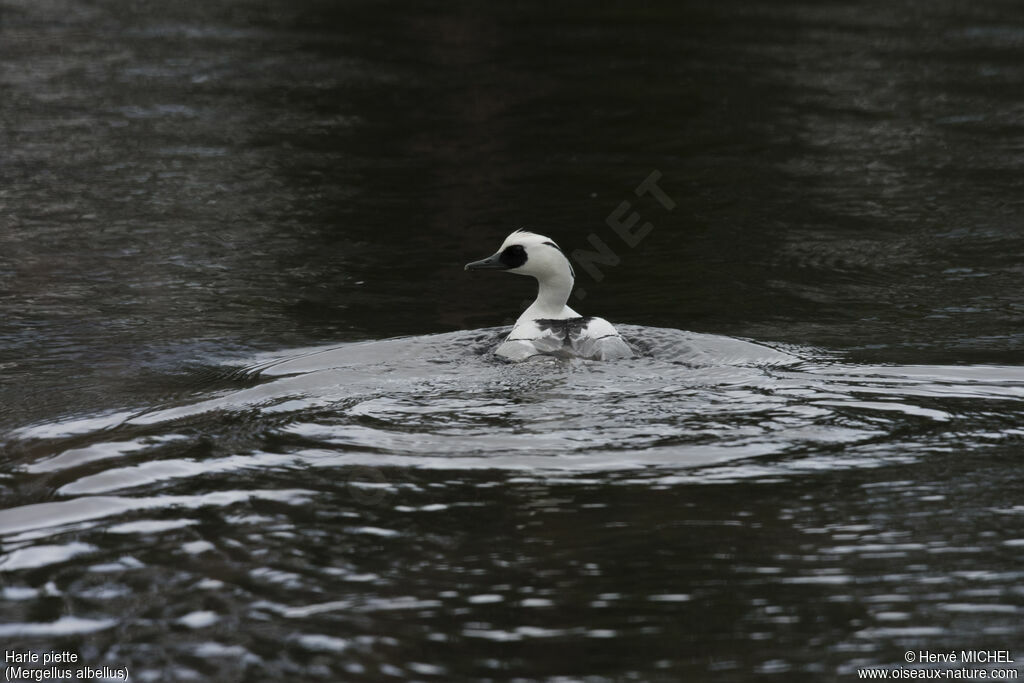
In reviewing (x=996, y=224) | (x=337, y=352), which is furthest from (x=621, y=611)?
(x=996, y=224)

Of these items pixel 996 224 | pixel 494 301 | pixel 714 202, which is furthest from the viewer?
pixel 714 202

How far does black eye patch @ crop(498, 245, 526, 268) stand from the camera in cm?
971

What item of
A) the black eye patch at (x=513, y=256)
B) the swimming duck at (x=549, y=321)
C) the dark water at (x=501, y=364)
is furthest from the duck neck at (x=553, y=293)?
the dark water at (x=501, y=364)

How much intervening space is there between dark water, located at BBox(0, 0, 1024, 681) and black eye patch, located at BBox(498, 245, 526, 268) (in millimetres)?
618

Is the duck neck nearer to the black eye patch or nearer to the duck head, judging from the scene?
the duck head

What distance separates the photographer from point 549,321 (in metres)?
9.22

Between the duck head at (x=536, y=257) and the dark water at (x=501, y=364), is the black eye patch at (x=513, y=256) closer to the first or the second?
the duck head at (x=536, y=257)

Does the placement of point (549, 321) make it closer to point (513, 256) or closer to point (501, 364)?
point (501, 364)

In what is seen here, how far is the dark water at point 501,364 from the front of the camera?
5.20 meters

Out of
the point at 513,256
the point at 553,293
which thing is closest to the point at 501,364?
the point at 553,293

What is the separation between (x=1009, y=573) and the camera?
5445 mm

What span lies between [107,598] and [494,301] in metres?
5.92

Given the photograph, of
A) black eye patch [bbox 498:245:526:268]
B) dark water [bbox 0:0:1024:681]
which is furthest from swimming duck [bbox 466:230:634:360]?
dark water [bbox 0:0:1024:681]

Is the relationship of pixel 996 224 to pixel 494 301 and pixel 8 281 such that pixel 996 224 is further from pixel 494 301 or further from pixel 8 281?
pixel 8 281
